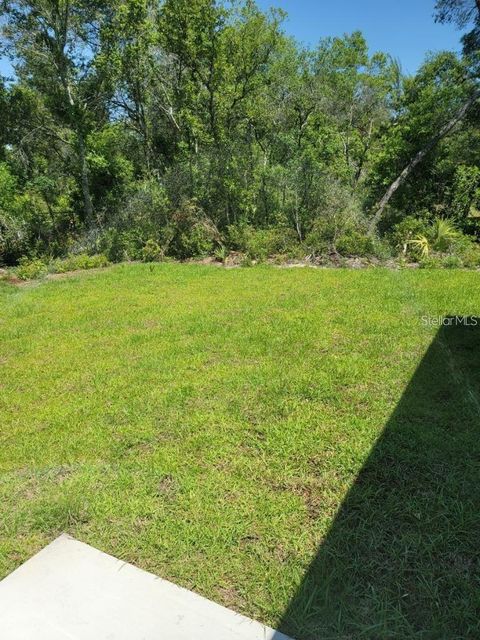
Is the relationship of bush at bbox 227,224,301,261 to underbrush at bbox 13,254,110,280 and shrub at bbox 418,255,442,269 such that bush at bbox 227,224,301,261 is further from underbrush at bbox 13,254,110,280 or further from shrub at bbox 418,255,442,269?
underbrush at bbox 13,254,110,280

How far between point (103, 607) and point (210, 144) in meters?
11.8

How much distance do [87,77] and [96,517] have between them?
13.4m

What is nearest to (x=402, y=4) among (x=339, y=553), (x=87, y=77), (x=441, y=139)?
(x=441, y=139)

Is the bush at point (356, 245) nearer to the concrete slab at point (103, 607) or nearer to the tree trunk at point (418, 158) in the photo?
the tree trunk at point (418, 158)

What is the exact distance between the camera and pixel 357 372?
3359 millimetres

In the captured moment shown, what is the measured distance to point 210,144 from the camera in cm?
1172

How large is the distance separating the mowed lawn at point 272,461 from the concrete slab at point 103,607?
0.09 meters

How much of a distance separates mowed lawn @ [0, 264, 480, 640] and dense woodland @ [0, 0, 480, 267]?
4.83 metres

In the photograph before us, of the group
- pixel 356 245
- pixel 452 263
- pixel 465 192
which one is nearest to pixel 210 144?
pixel 356 245

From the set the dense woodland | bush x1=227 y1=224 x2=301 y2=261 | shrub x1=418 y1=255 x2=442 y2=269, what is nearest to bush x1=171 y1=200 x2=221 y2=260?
the dense woodland

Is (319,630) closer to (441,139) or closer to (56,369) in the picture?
(56,369)

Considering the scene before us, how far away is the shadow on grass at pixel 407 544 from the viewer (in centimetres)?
156

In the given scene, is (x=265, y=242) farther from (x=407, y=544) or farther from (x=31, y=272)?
(x=407, y=544)

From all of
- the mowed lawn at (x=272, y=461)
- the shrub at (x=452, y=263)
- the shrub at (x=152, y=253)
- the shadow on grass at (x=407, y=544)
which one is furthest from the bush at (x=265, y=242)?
the shadow on grass at (x=407, y=544)
